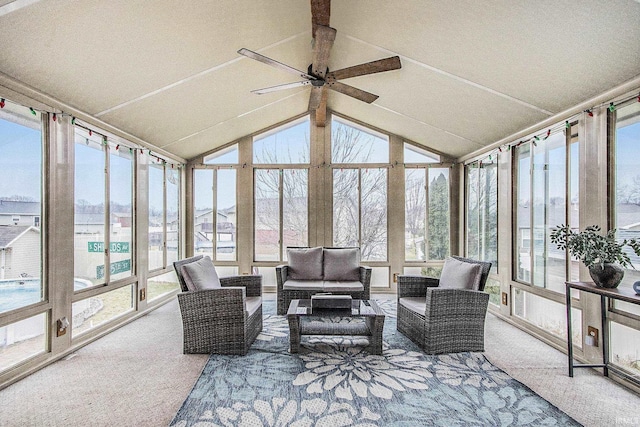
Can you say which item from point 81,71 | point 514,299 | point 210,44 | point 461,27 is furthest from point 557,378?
point 81,71

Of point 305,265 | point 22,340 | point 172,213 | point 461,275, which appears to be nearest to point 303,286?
point 305,265

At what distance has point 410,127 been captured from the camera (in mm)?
5680

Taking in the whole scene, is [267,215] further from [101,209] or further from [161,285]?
[101,209]

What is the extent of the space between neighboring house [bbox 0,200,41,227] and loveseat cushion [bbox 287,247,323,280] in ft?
9.95

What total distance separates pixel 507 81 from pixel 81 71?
12.4 ft

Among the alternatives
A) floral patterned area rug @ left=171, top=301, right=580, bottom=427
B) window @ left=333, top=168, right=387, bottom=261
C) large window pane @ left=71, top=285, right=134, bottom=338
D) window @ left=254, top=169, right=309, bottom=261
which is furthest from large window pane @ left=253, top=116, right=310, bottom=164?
floral patterned area rug @ left=171, top=301, right=580, bottom=427

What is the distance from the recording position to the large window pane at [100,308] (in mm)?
3631

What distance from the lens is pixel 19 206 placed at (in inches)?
114

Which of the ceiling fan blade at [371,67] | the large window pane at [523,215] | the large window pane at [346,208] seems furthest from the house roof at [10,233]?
the large window pane at [523,215]

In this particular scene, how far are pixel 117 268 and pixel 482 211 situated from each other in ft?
16.8

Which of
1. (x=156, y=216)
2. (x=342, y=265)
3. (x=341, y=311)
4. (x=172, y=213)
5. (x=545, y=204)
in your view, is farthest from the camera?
(x=172, y=213)

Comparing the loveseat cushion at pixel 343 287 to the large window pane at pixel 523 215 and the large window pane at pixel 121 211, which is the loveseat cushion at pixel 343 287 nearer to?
the large window pane at pixel 523 215

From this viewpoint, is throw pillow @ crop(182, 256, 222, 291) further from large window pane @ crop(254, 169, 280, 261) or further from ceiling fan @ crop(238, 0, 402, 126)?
large window pane @ crop(254, 169, 280, 261)

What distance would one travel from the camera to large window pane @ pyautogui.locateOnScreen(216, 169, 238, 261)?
642 centimetres
